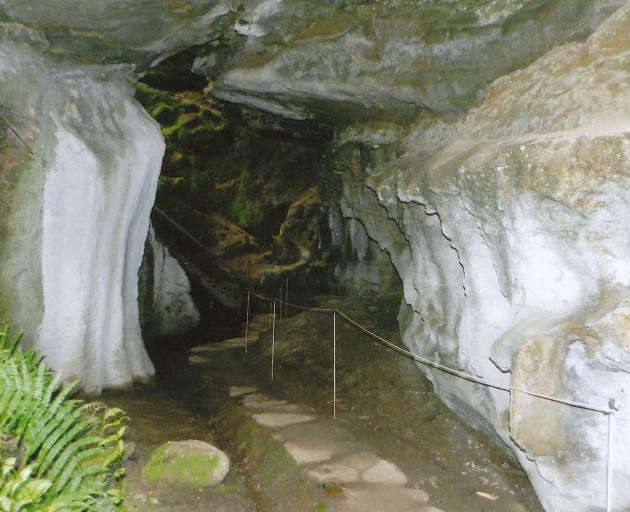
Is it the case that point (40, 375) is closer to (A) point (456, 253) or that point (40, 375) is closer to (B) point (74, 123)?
(B) point (74, 123)

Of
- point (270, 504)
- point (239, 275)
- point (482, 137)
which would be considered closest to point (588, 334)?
A: point (482, 137)

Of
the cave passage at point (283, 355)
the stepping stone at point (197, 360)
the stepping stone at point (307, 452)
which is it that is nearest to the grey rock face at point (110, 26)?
the cave passage at point (283, 355)

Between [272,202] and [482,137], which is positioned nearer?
[482,137]

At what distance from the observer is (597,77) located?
4.57 metres

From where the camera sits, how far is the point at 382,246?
10.2 meters

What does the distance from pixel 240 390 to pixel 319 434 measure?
2.25 meters

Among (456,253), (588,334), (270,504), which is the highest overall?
(456,253)

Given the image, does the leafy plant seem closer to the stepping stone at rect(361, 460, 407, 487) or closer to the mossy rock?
the mossy rock

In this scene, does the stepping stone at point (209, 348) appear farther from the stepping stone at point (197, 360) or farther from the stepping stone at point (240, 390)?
the stepping stone at point (240, 390)

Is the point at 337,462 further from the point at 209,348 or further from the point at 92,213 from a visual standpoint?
the point at 209,348

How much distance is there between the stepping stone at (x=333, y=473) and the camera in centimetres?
500

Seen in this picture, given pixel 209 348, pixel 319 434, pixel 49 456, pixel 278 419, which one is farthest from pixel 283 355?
pixel 49 456

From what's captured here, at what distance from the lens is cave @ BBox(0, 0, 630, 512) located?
13.8 feet

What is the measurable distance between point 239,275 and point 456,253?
9.88 meters
